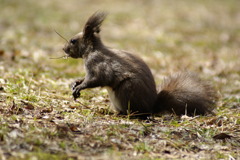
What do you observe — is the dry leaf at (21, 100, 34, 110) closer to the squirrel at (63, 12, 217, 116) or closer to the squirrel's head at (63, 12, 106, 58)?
the squirrel at (63, 12, 217, 116)

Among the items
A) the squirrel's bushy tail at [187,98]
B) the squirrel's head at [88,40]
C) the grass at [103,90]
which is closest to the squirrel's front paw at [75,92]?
Result: the grass at [103,90]

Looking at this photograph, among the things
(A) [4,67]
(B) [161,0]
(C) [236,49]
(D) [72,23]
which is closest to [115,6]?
(B) [161,0]

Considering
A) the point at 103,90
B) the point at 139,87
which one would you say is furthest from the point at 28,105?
the point at 103,90

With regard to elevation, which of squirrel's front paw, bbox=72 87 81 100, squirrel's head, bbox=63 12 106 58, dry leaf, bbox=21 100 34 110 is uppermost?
squirrel's head, bbox=63 12 106 58

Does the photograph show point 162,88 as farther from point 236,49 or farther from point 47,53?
point 236,49

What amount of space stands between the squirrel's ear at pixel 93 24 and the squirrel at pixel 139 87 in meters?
0.01

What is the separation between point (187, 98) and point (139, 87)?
657 mm

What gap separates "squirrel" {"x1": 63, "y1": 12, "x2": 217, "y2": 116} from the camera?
4609 millimetres

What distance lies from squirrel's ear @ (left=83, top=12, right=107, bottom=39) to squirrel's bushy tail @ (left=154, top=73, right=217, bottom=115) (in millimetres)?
1279

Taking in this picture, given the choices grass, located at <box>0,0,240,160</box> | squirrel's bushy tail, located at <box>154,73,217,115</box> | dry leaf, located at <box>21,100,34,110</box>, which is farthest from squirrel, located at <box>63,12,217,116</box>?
dry leaf, located at <box>21,100,34,110</box>

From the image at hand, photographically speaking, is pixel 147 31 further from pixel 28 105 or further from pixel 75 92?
pixel 28 105

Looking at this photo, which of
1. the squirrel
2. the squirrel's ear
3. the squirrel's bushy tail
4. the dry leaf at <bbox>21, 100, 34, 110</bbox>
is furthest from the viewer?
the squirrel's ear

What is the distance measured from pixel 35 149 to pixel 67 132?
51 centimetres

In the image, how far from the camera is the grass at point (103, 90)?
11.0 ft
